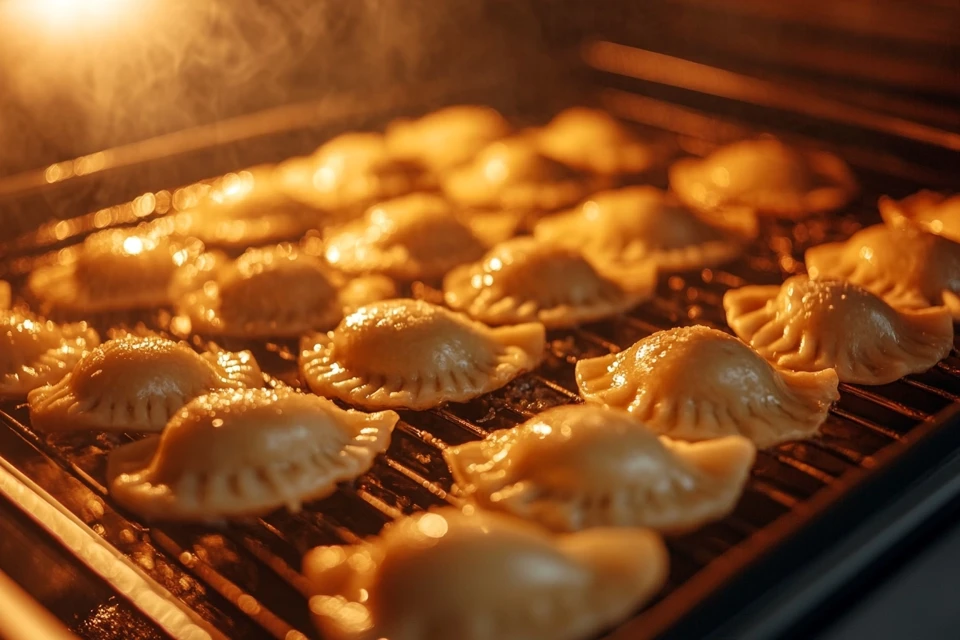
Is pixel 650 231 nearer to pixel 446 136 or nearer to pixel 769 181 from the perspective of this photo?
pixel 769 181

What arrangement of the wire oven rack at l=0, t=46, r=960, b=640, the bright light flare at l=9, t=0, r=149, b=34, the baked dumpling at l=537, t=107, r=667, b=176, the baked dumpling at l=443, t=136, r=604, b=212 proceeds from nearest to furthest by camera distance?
the wire oven rack at l=0, t=46, r=960, b=640, the bright light flare at l=9, t=0, r=149, b=34, the baked dumpling at l=443, t=136, r=604, b=212, the baked dumpling at l=537, t=107, r=667, b=176

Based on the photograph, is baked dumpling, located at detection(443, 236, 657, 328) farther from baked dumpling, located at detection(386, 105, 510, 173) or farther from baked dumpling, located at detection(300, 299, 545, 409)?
baked dumpling, located at detection(386, 105, 510, 173)

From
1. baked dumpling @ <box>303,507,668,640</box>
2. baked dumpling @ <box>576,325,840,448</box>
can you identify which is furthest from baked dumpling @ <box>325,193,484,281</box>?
baked dumpling @ <box>303,507,668,640</box>

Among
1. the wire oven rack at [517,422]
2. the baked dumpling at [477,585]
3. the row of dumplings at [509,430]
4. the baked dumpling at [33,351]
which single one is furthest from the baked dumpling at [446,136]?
the baked dumpling at [477,585]

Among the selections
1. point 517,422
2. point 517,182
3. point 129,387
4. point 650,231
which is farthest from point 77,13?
point 517,422

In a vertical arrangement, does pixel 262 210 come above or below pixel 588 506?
above

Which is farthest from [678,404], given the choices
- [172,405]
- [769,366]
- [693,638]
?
[172,405]

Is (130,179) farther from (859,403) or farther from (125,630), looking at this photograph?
(859,403)
